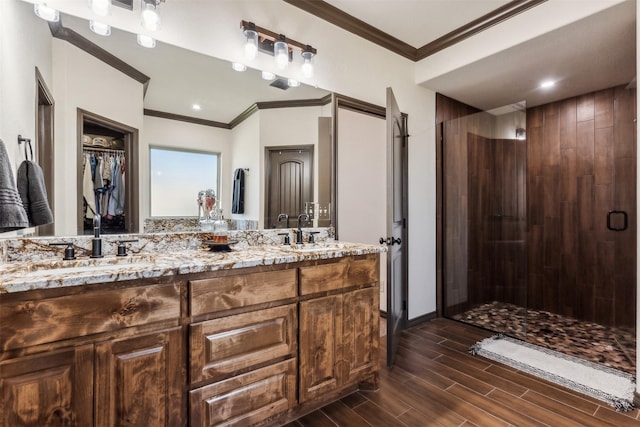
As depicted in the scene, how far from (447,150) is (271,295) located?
2.70 metres

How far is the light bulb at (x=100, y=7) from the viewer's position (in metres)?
1.55

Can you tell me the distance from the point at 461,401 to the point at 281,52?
2537 mm

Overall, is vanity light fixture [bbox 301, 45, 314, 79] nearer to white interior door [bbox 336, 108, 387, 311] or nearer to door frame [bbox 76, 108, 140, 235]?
white interior door [bbox 336, 108, 387, 311]

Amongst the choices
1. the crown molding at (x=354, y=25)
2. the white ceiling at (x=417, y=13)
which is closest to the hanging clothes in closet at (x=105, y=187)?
the crown molding at (x=354, y=25)

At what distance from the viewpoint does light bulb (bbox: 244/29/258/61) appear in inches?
78.8

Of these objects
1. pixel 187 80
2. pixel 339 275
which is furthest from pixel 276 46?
pixel 339 275

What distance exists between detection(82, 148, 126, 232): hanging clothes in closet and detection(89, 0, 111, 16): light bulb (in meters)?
0.70

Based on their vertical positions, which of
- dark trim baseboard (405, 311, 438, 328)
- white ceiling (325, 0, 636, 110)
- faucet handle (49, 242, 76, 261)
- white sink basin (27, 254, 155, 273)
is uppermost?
Result: white ceiling (325, 0, 636, 110)

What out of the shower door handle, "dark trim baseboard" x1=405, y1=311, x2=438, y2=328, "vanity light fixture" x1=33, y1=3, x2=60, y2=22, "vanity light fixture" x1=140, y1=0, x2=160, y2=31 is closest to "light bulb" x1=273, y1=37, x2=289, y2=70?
"vanity light fixture" x1=140, y1=0, x2=160, y2=31

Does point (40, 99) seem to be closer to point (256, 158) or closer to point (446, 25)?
point (256, 158)

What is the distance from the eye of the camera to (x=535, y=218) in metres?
3.62

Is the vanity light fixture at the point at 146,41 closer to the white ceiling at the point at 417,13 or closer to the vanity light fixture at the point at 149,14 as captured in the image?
the vanity light fixture at the point at 149,14

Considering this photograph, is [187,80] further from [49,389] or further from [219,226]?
[49,389]

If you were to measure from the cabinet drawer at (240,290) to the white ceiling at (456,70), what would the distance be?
3.69ft
